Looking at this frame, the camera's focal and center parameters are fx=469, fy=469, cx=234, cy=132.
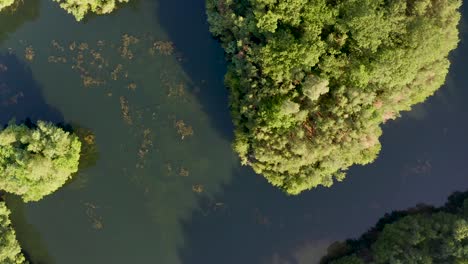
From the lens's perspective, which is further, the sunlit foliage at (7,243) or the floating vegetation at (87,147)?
the floating vegetation at (87,147)

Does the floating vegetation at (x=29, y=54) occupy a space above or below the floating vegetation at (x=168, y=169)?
above

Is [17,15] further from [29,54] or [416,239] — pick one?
[416,239]

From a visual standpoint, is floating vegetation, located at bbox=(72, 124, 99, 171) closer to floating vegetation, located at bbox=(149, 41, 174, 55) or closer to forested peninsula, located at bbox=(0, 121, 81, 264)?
forested peninsula, located at bbox=(0, 121, 81, 264)

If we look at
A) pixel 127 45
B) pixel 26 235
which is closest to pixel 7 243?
pixel 26 235

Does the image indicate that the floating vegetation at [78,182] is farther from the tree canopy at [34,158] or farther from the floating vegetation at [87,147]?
the tree canopy at [34,158]

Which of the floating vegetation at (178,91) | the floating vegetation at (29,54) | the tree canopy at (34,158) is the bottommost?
the tree canopy at (34,158)

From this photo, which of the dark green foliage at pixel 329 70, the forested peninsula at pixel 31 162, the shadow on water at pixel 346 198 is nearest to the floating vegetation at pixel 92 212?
the forested peninsula at pixel 31 162
